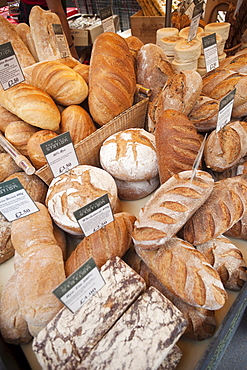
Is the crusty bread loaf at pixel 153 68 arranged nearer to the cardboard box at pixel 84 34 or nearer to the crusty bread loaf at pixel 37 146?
the crusty bread loaf at pixel 37 146

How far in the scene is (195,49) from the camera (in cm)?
185

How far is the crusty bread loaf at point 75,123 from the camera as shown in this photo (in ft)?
5.41

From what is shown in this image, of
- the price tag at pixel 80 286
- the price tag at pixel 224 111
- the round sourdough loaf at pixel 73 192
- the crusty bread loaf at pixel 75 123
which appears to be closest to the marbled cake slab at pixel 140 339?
the price tag at pixel 80 286

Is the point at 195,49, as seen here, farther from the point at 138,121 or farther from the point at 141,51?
the point at 138,121

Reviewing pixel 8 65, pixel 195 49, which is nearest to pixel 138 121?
pixel 195 49

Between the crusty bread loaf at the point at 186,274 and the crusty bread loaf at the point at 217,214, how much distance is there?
0.09 metres

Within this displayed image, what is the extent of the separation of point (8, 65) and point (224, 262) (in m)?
1.54

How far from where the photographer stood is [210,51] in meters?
1.79

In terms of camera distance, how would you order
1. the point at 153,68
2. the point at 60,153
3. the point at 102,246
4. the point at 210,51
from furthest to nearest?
1. the point at 153,68
2. the point at 210,51
3. the point at 60,153
4. the point at 102,246

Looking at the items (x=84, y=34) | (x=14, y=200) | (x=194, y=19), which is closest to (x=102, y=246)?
(x=14, y=200)

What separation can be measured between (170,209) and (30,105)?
1.02 m

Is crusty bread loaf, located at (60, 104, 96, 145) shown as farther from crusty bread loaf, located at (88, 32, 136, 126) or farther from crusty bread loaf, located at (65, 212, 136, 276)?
crusty bread loaf, located at (65, 212, 136, 276)

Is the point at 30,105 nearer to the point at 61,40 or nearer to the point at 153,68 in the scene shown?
the point at 61,40

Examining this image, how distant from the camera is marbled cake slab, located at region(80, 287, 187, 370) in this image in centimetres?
86
